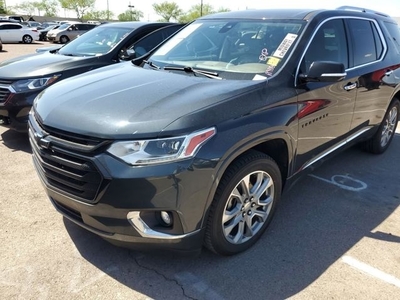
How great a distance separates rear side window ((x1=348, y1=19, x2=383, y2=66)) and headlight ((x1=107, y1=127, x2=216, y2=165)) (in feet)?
8.31

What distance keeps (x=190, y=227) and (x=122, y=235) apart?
436 millimetres

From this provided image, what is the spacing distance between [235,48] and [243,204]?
1.46 meters

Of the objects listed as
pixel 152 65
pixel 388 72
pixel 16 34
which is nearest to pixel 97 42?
pixel 152 65

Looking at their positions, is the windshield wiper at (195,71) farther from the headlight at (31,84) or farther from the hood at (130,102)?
the headlight at (31,84)

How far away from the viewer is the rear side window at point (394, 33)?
468cm

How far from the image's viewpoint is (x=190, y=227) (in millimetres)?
2258

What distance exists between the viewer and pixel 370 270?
262cm

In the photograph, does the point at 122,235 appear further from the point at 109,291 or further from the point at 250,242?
the point at 250,242

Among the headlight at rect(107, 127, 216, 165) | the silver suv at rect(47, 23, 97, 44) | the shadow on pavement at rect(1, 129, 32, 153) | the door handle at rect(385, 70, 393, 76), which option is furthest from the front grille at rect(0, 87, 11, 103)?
the silver suv at rect(47, 23, 97, 44)

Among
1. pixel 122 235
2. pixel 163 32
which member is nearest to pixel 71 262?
pixel 122 235

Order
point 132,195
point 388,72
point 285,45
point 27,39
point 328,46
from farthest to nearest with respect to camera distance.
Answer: point 27,39 → point 388,72 → point 328,46 → point 285,45 → point 132,195

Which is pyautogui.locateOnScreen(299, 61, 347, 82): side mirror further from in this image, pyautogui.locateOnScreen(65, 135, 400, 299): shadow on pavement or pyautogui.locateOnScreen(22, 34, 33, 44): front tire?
pyautogui.locateOnScreen(22, 34, 33, 44): front tire

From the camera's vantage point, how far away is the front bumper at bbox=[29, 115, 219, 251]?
6.86 feet

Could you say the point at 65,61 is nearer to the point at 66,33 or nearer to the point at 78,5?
the point at 66,33
